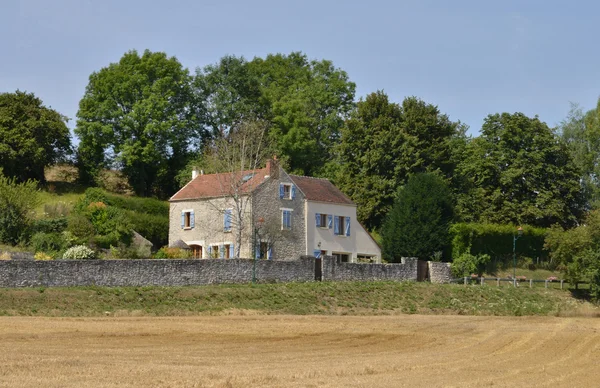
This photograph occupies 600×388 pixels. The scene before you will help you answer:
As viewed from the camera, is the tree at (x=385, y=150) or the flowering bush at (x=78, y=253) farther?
the tree at (x=385, y=150)

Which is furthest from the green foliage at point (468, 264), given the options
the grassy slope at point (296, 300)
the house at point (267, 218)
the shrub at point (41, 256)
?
the shrub at point (41, 256)

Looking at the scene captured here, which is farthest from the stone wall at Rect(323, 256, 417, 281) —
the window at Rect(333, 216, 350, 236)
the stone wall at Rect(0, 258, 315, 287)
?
the window at Rect(333, 216, 350, 236)

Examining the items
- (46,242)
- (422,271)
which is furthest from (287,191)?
(46,242)

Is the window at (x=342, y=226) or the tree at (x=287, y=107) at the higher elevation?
the tree at (x=287, y=107)

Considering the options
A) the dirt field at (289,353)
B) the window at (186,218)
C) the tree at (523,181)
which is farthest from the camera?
the tree at (523,181)

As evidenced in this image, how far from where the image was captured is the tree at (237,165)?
6003 centimetres

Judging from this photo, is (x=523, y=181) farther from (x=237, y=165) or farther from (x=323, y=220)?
(x=237, y=165)

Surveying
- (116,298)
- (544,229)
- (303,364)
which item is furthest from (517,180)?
(303,364)

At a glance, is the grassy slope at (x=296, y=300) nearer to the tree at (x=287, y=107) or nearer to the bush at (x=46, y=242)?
the bush at (x=46, y=242)

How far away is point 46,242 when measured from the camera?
52.0 m

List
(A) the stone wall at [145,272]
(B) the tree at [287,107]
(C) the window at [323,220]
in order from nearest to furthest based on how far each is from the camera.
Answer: (A) the stone wall at [145,272]
(C) the window at [323,220]
(B) the tree at [287,107]

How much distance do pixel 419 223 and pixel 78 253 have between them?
2561 centimetres

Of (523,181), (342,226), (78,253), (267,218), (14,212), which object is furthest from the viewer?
(523,181)

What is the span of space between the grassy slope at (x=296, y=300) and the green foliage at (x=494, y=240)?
8718 millimetres
